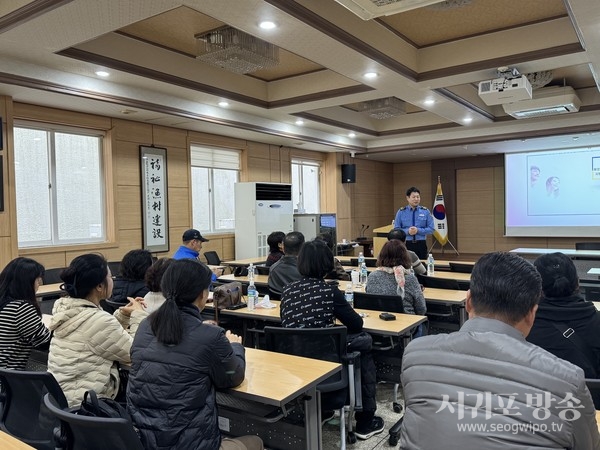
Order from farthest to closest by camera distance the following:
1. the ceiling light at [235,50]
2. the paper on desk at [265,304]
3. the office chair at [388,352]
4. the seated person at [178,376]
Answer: the ceiling light at [235,50] → the paper on desk at [265,304] → the office chair at [388,352] → the seated person at [178,376]

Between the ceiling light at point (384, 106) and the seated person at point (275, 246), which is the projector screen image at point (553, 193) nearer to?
the ceiling light at point (384, 106)

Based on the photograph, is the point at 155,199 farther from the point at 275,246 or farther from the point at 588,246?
the point at 588,246

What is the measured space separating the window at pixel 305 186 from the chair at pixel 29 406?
735 centimetres

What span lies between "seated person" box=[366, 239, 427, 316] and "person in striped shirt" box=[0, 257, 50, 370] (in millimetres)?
2269

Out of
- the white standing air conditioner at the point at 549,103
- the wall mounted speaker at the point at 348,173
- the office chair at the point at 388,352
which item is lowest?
the office chair at the point at 388,352

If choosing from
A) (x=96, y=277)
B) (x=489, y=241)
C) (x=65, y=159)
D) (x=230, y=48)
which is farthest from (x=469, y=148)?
(x=96, y=277)

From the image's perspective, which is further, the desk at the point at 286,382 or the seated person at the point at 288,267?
the seated person at the point at 288,267

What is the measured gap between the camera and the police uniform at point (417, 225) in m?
6.39

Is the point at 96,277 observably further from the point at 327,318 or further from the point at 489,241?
the point at 489,241

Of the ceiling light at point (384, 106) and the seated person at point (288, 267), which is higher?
the ceiling light at point (384, 106)

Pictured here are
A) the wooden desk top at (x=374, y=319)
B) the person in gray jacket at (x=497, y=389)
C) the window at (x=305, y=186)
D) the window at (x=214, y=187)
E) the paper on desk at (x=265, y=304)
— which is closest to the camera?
the person in gray jacket at (x=497, y=389)

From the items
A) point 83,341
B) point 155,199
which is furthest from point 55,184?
point 83,341

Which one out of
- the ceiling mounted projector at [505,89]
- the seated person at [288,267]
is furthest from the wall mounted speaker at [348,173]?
the seated person at [288,267]

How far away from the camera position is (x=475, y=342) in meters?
1.15
